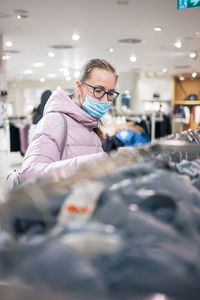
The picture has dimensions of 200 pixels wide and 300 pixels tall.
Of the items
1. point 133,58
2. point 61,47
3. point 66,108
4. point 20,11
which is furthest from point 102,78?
point 133,58

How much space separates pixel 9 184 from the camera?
5.66 feet

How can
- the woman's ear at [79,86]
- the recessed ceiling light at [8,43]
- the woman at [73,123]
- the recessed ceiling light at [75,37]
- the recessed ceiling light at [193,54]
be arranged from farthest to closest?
1. the recessed ceiling light at [193,54]
2. the recessed ceiling light at [8,43]
3. the recessed ceiling light at [75,37]
4. the woman's ear at [79,86]
5. the woman at [73,123]

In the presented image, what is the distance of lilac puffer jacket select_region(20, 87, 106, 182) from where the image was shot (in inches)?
61.5

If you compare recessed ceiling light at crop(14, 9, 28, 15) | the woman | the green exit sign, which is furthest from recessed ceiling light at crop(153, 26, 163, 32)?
the woman

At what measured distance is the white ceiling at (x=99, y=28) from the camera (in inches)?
249

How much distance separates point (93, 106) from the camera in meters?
2.05

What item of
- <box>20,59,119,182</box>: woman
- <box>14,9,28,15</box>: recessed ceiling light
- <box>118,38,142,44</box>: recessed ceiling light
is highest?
<box>14,9,28,15</box>: recessed ceiling light

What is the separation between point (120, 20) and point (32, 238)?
23.2 feet

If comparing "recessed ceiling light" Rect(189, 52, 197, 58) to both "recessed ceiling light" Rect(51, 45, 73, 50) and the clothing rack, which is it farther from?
the clothing rack

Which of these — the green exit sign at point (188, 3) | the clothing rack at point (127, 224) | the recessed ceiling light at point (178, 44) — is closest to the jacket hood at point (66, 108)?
the clothing rack at point (127, 224)

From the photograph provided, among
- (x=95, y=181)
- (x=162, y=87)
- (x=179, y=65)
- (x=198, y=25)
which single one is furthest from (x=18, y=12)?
(x=162, y=87)

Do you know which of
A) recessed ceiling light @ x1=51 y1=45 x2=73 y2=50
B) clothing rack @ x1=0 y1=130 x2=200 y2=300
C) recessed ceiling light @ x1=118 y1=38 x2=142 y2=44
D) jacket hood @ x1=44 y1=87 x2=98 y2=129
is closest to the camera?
clothing rack @ x1=0 y1=130 x2=200 y2=300

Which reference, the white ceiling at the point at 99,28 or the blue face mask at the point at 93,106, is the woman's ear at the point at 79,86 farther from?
the white ceiling at the point at 99,28

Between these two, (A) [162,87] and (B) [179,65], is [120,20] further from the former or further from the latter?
(A) [162,87]
